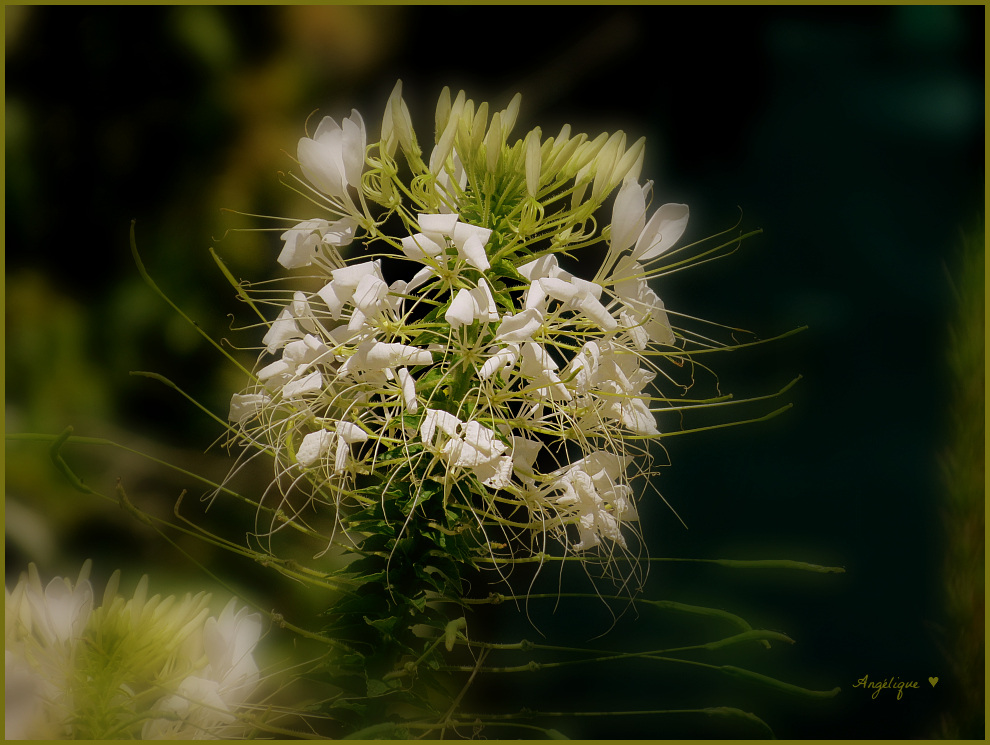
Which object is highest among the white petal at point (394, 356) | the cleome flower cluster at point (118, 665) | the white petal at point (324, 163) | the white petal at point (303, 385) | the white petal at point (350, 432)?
the white petal at point (324, 163)

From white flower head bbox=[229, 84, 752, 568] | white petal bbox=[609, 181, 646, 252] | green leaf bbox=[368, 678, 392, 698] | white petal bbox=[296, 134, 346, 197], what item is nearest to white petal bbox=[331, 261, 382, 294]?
white flower head bbox=[229, 84, 752, 568]

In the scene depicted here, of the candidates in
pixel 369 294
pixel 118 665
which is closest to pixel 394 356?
pixel 369 294

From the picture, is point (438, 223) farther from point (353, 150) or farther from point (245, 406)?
point (245, 406)

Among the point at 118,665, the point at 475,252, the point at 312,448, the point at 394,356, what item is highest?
the point at 475,252

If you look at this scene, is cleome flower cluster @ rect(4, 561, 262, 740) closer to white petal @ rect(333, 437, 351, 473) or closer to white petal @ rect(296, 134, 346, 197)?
white petal @ rect(333, 437, 351, 473)

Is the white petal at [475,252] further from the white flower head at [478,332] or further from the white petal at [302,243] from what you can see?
the white petal at [302,243]

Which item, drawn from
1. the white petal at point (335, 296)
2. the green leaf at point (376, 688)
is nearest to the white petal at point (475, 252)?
the white petal at point (335, 296)
